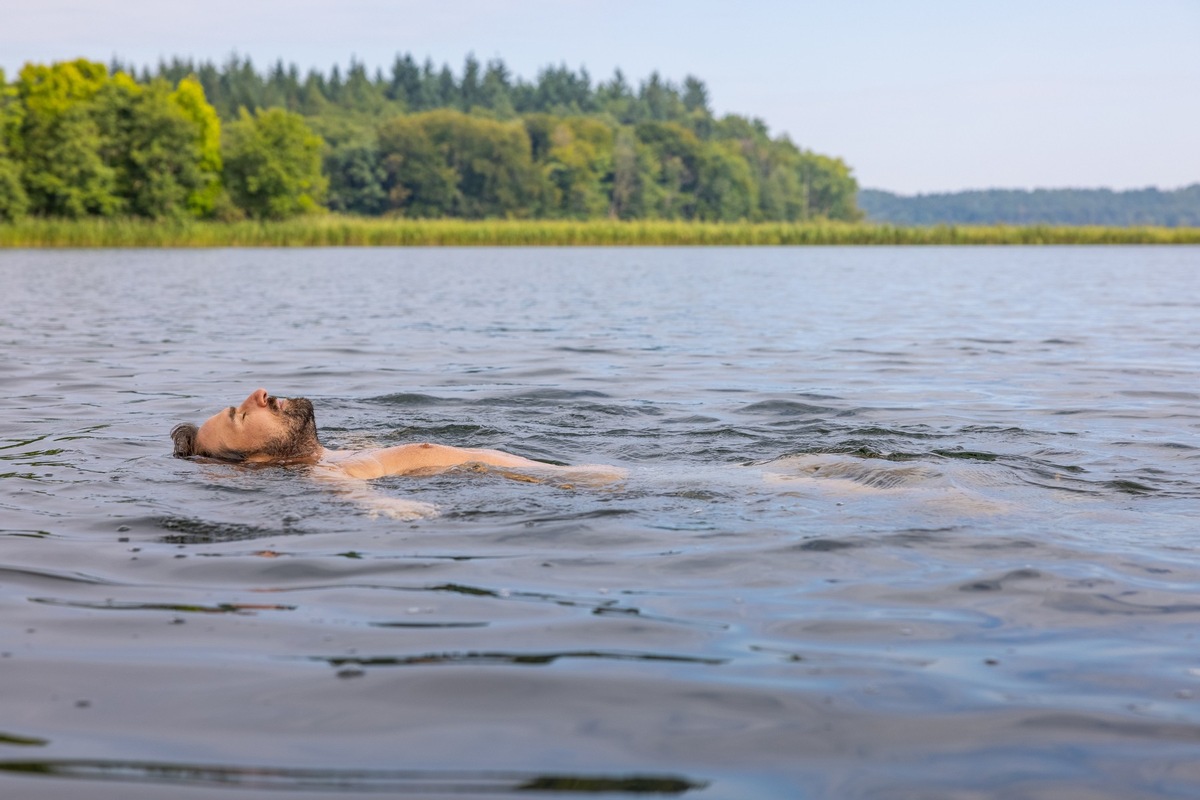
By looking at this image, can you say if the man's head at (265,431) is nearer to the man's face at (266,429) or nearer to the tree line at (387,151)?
the man's face at (266,429)

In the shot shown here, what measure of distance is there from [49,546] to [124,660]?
65.4 inches

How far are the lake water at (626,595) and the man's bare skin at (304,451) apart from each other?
0.41ft

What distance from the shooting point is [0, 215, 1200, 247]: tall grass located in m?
47.3

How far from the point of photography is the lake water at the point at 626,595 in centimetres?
293

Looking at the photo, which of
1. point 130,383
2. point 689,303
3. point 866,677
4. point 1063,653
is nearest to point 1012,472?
point 1063,653

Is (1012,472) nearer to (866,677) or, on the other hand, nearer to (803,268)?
(866,677)

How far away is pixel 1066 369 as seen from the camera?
11688mm

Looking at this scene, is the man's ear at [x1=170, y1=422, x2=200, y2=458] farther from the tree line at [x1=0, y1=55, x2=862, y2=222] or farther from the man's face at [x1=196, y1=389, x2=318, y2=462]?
the tree line at [x1=0, y1=55, x2=862, y2=222]

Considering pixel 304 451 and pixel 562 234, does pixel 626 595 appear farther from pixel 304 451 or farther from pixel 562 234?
pixel 562 234

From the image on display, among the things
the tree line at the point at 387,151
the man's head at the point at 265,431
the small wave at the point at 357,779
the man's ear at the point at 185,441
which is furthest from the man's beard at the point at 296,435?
the tree line at the point at 387,151

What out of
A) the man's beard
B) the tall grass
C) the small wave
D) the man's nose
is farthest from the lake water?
the tall grass

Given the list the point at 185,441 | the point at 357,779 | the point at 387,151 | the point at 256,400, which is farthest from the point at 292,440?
the point at 387,151

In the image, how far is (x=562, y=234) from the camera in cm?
5281

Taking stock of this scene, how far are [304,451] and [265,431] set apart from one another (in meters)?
0.23
